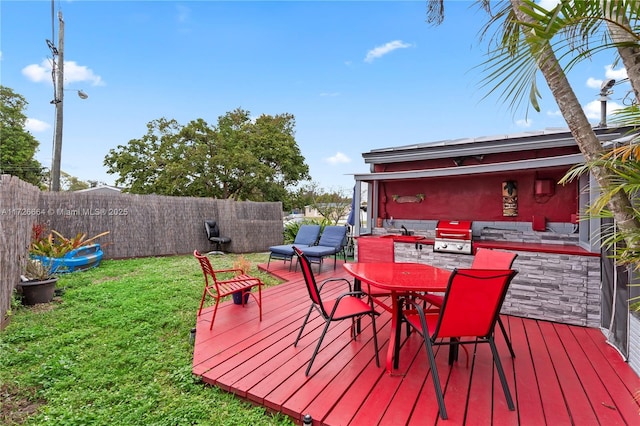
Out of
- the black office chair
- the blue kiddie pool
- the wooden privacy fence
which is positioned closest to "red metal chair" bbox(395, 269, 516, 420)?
the wooden privacy fence

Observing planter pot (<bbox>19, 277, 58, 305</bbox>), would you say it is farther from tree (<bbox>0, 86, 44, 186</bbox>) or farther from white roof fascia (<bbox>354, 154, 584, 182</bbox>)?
tree (<bbox>0, 86, 44, 186</bbox>)

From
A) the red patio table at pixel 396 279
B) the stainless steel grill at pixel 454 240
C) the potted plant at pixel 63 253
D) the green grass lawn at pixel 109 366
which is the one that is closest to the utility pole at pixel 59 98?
the potted plant at pixel 63 253

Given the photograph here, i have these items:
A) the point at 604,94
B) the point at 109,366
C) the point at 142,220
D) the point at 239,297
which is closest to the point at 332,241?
the point at 239,297

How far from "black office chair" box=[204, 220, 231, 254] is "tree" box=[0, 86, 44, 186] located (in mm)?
16364

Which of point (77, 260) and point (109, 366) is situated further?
point (77, 260)

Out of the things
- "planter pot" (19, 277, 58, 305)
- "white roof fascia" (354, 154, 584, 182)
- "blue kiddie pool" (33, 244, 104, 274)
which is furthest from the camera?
"blue kiddie pool" (33, 244, 104, 274)

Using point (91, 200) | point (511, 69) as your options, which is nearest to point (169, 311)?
point (511, 69)

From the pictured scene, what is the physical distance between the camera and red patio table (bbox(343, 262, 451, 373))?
223 cm

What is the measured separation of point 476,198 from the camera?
5.63 m

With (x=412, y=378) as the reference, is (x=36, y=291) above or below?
above

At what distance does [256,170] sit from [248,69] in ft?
22.0

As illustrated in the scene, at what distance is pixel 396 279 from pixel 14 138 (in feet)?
80.5

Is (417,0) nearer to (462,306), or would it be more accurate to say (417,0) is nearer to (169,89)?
(462,306)

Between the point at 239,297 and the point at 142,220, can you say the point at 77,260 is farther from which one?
the point at 239,297
